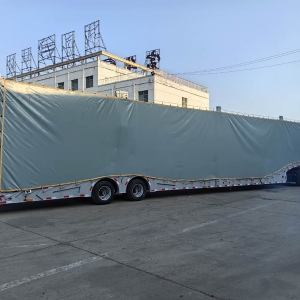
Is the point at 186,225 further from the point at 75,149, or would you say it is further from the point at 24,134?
the point at 24,134

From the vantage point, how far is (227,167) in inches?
604

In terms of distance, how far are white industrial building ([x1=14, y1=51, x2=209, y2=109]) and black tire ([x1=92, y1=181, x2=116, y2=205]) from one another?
Result: 2678 centimetres

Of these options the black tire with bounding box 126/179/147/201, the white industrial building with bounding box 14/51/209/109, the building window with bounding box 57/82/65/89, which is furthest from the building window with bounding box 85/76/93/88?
the black tire with bounding box 126/179/147/201

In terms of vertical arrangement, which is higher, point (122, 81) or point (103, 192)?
point (122, 81)

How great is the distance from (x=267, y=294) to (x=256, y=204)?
8.14 metres

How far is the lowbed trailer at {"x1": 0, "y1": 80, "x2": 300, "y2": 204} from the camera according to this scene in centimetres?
963

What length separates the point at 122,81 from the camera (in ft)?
137

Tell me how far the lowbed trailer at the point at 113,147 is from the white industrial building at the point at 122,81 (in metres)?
22.6

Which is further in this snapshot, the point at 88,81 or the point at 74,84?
the point at 74,84

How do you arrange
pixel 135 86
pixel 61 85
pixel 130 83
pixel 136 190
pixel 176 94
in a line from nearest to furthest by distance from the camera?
pixel 136 190 < pixel 135 86 < pixel 130 83 < pixel 176 94 < pixel 61 85

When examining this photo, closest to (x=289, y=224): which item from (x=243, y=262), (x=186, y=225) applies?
(x=186, y=225)

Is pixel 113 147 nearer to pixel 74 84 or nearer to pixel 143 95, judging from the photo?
pixel 143 95

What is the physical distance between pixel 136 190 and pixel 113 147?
1.98 metres

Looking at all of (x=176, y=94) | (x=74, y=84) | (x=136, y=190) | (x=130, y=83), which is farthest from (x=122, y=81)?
(x=136, y=190)
